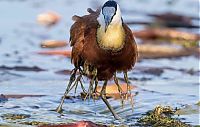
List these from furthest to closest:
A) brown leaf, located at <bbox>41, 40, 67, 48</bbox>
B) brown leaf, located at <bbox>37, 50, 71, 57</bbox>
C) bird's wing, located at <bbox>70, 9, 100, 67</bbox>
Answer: brown leaf, located at <bbox>41, 40, 67, 48</bbox>
brown leaf, located at <bbox>37, 50, 71, 57</bbox>
bird's wing, located at <bbox>70, 9, 100, 67</bbox>

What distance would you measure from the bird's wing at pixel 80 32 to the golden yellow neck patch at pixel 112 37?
229mm

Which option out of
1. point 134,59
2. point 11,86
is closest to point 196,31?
point 11,86

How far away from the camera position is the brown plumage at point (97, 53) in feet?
20.8

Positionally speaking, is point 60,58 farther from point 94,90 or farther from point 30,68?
point 94,90

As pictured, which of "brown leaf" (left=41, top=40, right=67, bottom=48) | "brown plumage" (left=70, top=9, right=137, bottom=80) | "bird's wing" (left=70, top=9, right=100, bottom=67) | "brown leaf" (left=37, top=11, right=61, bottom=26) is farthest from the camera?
"brown leaf" (left=37, top=11, right=61, bottom=26)

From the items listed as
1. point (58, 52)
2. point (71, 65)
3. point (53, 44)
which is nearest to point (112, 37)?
point (71, 65)

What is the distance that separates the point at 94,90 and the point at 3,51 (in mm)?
3801

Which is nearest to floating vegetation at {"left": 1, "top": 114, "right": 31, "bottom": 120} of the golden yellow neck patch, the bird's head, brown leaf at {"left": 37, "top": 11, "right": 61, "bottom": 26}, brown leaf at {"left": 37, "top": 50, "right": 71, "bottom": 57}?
the golden yellow neck patch

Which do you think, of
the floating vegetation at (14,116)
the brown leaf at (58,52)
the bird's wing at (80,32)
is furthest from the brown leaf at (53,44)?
the floating vegetation at (14,116)

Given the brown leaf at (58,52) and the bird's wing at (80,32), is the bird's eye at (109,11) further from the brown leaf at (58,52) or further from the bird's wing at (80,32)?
the brown leaf at (58,52)

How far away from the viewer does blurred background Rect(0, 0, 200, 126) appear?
22.7 ft

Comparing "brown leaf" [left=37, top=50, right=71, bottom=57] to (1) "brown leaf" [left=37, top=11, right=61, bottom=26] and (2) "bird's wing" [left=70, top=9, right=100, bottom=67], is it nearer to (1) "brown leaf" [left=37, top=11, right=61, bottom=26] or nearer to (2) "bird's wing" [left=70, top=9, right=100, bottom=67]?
(1) "brown leaf" [left=37, top=11, right=61, bottom=26]

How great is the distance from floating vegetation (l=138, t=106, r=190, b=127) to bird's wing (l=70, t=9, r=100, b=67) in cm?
79

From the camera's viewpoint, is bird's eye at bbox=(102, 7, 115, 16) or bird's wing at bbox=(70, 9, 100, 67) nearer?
bird's eye at bbox=(102, 7, 115, 16)
